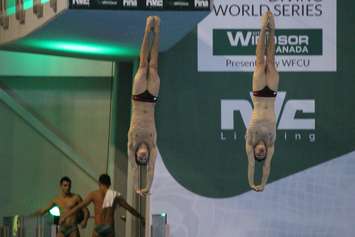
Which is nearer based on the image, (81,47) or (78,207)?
(78,207)

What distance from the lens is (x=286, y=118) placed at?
2123cm

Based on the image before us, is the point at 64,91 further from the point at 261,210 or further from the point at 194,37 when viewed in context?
the point at 261,210

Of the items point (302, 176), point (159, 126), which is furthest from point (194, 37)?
point (302, 176)

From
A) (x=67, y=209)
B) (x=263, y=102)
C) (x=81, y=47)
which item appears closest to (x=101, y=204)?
(x=67, y=209)

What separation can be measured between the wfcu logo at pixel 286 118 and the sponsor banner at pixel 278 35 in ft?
1.97

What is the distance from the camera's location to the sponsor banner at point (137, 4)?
59.7 feet

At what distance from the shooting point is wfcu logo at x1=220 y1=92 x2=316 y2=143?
21203 mm

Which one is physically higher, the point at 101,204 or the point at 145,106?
the point at 145,106

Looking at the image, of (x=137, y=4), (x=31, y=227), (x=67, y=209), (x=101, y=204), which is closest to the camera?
(x=137, y=4)

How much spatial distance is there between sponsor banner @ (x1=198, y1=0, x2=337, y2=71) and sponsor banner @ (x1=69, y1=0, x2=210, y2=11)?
2.76m

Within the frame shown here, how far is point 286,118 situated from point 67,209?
13.6ft

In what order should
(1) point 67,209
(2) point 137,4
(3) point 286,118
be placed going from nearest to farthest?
(2) point 137,4 → (1) point 67,209 → (3) point 286,118

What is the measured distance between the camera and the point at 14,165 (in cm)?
2220

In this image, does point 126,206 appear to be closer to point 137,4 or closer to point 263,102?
point 137,4
